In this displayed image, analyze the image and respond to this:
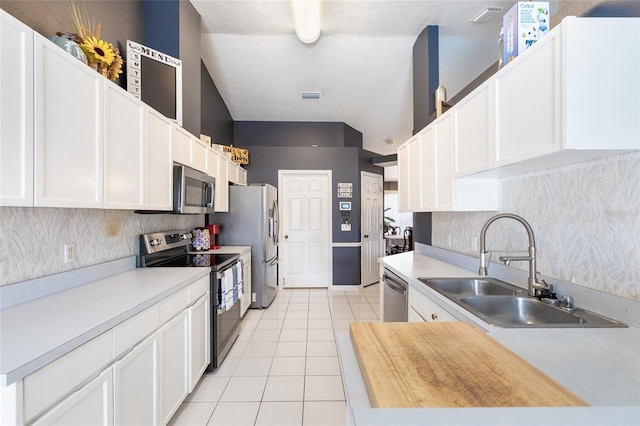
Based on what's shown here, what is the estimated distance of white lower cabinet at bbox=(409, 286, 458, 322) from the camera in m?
1.48

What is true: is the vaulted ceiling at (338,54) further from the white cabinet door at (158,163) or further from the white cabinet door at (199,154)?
the white cabinet door at (158,163)

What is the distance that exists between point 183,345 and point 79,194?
3.62 ft

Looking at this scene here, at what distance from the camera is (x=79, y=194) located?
1.36 meters

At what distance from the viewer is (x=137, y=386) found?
4.40ft

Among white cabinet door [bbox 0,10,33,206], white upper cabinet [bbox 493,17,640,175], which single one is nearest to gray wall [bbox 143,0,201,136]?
white cabinet door [bbox 0,10,33,206]

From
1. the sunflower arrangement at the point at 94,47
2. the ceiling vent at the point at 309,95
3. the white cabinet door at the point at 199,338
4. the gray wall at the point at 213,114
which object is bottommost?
the white cabinet door at the point at 199,338

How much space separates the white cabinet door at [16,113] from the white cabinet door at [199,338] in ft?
3.88

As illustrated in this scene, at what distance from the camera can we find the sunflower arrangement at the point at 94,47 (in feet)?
5.42

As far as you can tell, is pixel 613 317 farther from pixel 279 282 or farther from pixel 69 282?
pixel 279 282

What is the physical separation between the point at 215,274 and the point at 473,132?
2.17 meters

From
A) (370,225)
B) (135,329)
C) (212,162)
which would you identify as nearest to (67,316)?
(135,329)

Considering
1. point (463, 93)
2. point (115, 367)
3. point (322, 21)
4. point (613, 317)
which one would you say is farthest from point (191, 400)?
point (463, 93)

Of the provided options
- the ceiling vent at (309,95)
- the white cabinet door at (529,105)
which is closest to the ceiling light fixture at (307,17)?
the ceiling vent at (309,95)

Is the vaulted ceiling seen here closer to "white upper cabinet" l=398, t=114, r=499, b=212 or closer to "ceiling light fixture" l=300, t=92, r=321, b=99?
"ceiling light fixture" l=300, t=92, r=321, b=99
